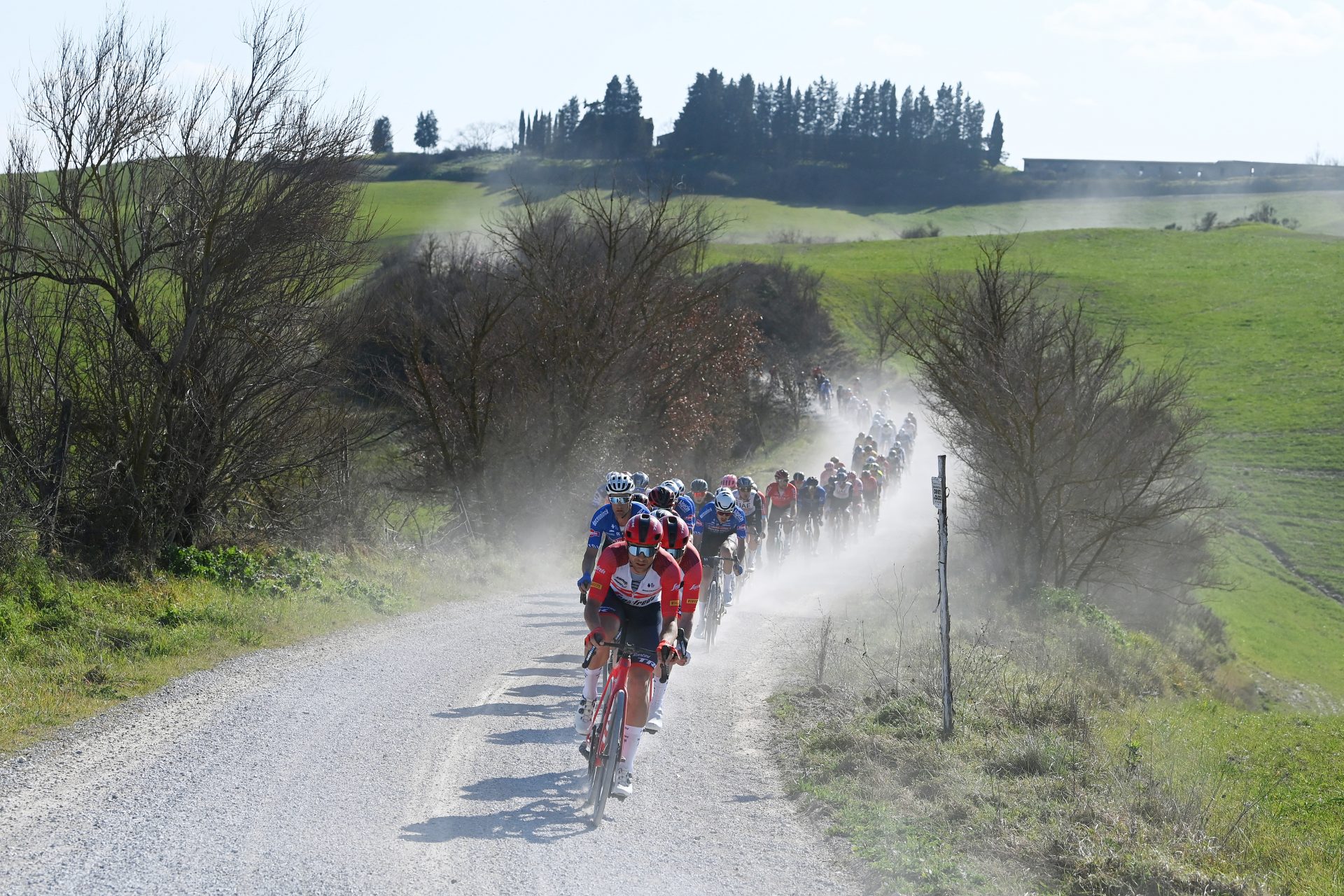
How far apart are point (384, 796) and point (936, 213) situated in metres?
142

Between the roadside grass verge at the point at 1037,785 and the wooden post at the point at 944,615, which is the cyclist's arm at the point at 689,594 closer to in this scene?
the roadside grass verge at the point at 1037,785

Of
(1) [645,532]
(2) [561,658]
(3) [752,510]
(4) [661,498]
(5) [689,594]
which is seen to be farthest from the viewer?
(3) [752,510]

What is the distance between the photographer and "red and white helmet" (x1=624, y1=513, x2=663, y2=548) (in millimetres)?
7988

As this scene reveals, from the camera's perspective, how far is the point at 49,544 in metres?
13.6

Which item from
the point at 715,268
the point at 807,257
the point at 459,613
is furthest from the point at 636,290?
the point at 807,257

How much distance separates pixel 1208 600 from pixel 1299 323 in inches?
1985

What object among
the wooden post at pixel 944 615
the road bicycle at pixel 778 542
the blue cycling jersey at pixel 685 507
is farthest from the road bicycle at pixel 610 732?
the road bicycle at pixel 778 542

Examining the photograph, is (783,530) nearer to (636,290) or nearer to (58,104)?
(636,290)

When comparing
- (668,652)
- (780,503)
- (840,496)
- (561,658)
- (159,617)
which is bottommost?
(840,496)

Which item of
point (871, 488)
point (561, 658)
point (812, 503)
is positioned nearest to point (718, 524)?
point (561, 658)

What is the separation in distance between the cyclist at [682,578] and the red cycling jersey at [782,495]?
15095 millimetres

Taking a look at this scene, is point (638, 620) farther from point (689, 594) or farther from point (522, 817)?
point (522, 817)

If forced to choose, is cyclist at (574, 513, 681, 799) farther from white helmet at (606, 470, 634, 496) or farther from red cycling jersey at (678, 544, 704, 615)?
white helmet at (606, 470, 634, 496)

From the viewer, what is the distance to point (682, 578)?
846 centimetres
